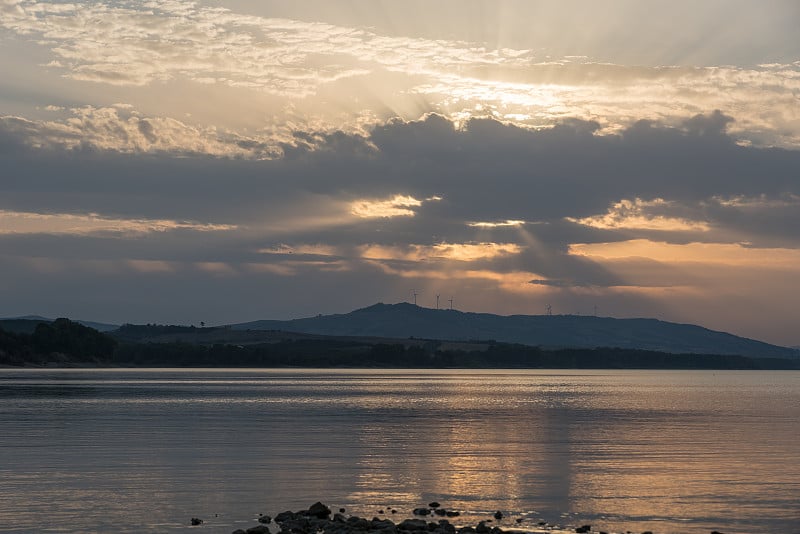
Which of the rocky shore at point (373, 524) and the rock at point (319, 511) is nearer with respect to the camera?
the rocky shore at point (373, 524)

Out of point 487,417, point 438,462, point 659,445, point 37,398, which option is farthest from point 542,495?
point 37,398

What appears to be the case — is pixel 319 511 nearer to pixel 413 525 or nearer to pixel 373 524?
pixel 373 524

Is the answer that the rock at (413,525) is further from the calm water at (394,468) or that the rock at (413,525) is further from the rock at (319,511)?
the calm water at (394,468)

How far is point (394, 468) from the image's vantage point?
6594cm

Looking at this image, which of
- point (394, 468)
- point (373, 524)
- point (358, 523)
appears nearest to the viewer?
point (373, 524)

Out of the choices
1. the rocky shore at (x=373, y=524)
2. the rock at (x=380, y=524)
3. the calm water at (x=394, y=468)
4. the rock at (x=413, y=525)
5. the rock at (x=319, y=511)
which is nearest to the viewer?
the rocky shore at (x=373, y=524)

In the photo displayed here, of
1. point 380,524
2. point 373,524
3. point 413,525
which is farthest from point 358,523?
point 413,525

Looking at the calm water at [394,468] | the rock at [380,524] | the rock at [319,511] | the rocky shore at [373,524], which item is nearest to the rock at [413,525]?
the rocky shore at [373,524]

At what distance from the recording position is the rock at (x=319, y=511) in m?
45.7

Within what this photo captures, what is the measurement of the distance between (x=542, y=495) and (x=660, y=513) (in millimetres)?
7200

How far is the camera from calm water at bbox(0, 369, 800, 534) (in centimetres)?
4819

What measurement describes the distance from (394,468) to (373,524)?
23.3 metres

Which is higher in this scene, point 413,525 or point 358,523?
point 413,525

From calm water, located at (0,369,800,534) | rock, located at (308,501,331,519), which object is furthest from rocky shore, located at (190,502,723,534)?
calm water, located at (0,369,800,534)
